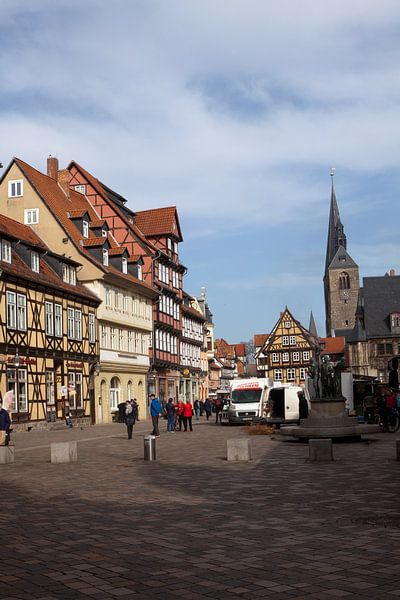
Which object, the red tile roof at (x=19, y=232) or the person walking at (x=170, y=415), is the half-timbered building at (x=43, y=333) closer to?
the red tile roof at (x=19, y=232)

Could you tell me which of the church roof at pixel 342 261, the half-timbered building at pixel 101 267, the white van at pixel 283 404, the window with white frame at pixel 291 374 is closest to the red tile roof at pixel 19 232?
the half-timbered building at pixel 101 267

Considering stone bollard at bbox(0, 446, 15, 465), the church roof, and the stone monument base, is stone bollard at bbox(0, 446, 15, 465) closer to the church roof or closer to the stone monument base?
the stone monument base

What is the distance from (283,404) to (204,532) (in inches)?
1186

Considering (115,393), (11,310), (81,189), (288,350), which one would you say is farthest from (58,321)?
(288,350)

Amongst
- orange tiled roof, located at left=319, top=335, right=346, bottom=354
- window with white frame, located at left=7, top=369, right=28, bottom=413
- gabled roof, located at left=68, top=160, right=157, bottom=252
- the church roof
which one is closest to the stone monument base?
window with white frame, located at left=7, top=369, right=28, bottom=413

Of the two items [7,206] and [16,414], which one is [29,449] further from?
[7,206]

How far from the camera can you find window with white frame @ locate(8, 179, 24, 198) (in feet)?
153

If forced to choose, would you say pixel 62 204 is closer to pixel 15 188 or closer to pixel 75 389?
pixel 15 188

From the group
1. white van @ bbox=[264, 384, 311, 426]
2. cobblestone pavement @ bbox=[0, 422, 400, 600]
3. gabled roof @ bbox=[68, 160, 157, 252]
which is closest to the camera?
cobblestone pavement @ bbox=[0, 422, 400, 600]

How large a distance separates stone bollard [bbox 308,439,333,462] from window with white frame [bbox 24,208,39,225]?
3224cm

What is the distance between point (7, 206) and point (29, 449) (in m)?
24.6

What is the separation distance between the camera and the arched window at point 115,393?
162ft

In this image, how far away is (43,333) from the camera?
3956 centimetres

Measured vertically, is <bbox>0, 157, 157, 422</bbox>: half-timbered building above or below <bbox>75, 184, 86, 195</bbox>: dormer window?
below
